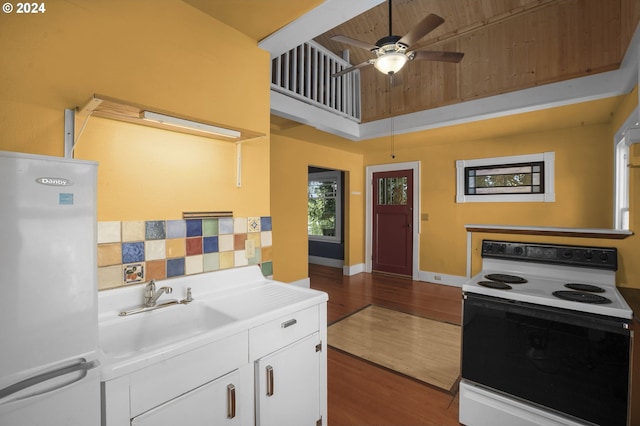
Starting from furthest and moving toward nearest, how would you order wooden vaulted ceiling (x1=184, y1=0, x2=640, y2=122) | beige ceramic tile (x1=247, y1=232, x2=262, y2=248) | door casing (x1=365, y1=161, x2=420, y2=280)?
1. door casing (x1=365, y1=161, x2=420, y2=280)
2. wooden vaulted ceiling (x1=184, y1=0, x2=640, y2=122)
3. beige ceramic tile (x1=247, y1=232, x2=262, y2=248)

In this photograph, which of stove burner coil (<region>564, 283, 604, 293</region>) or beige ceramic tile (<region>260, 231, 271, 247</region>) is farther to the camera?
beige ceramic tile (<region>260, 231, 271, 247</region>)

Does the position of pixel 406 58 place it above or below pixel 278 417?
above

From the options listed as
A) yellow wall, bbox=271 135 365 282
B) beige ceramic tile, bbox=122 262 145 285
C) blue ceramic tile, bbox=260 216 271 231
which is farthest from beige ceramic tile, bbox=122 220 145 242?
yellow wall, bbox=271 135 365 282

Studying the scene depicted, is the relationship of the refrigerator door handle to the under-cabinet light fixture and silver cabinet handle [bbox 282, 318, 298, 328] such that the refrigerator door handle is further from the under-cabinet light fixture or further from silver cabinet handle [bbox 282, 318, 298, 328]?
the under-cabinet light fixture

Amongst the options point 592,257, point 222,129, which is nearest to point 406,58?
point 222,129

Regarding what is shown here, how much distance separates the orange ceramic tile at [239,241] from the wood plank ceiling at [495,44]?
2088mm

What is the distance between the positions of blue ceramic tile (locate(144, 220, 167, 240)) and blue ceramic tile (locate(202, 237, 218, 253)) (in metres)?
0.22

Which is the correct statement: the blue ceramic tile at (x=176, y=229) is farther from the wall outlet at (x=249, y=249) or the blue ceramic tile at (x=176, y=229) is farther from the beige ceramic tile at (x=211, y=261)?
the wall outlet at (x=249, y=249)

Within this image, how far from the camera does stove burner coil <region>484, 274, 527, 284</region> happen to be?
6.19 ft

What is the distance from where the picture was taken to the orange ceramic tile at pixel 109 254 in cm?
137

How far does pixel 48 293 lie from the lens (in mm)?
823

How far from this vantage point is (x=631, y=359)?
1.38m

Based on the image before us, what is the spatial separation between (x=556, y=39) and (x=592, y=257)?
2.51 metres

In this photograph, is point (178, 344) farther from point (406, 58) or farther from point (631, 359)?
point (406, 58)
